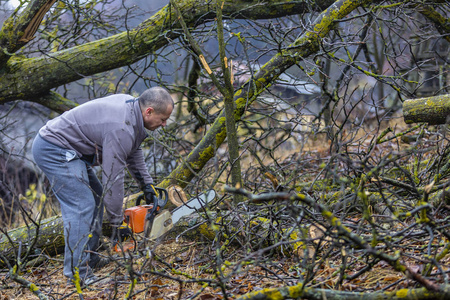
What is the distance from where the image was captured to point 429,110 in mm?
2650

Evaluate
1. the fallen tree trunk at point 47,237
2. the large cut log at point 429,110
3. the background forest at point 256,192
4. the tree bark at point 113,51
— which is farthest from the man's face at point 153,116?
the large cut log at point 429,110

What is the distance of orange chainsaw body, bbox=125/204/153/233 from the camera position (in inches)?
149

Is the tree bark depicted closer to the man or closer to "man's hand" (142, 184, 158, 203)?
the man

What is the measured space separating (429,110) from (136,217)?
8.36ft

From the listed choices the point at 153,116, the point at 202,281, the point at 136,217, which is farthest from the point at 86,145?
the point at 202,281

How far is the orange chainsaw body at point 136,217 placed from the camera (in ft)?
12.4

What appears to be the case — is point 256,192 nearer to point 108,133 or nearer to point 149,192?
point 149,192

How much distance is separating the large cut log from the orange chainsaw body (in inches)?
93.1

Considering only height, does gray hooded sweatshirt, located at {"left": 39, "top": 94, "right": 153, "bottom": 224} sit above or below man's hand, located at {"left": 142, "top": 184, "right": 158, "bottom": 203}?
above

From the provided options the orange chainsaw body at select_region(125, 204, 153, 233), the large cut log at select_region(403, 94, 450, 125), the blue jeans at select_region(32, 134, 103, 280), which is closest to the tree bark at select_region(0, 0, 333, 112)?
the blue jeans at select_region(32, 134, 103, 280)

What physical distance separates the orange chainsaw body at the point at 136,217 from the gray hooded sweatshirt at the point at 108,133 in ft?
0.33

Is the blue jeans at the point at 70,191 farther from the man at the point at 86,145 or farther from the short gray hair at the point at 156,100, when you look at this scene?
the short gray hair at the point at 156,100

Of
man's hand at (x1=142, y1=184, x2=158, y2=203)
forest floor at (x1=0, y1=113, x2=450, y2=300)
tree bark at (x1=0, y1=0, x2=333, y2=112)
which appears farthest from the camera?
tree bark at (x1=0, y1=0, x2=333, y2=112)

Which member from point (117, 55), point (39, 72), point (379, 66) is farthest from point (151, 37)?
point (379, 66)
